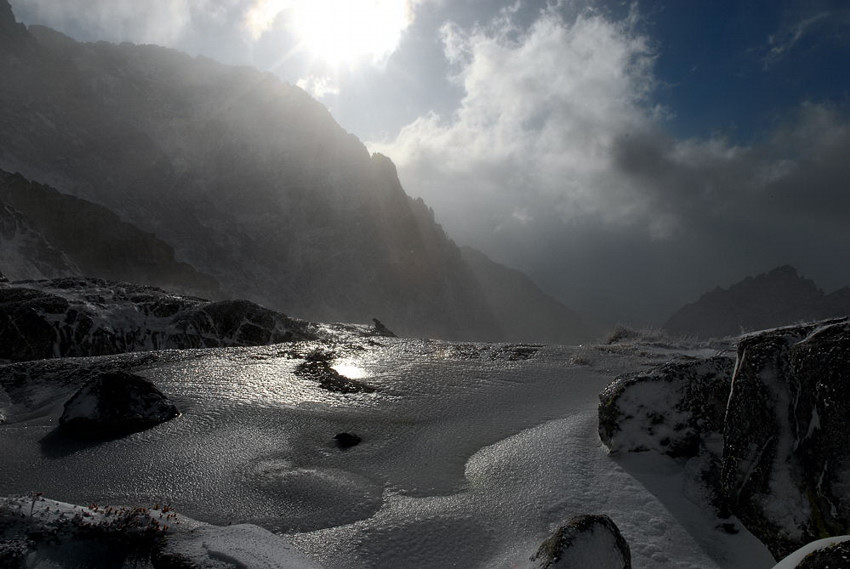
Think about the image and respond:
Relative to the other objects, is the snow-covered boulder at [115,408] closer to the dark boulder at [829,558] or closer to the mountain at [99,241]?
the dark boulder at [829,558]

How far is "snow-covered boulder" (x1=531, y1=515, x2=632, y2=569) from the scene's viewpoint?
2.76 meters

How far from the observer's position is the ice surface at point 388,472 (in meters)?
3.41

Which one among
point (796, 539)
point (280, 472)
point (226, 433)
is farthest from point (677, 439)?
point (226, 433)

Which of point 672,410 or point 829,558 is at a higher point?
point 672,410

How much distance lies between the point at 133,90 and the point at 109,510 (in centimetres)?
7954

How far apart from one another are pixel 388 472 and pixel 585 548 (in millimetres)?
2130

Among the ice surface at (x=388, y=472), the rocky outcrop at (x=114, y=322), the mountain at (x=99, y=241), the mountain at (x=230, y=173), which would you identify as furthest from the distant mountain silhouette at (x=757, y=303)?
the ice surface at (x=388, y=472)

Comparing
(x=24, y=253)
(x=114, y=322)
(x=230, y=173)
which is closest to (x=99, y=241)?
(x=24, y=253)

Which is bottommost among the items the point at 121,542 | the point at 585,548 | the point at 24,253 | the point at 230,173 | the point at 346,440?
the point at 585,548

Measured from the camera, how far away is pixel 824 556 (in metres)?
2.08

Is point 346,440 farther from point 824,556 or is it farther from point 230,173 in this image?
point 230,173

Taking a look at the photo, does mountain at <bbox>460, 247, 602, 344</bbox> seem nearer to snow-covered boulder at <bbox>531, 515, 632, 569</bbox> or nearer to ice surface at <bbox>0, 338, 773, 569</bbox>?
ice surface at <bbox>0, 338, 773, 569</bbox>

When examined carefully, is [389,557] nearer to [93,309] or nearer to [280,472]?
[280,472]

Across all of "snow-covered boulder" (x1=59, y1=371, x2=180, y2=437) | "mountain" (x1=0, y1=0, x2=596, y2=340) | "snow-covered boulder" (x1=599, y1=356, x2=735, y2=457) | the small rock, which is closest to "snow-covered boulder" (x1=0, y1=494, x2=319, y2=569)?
the small rock
